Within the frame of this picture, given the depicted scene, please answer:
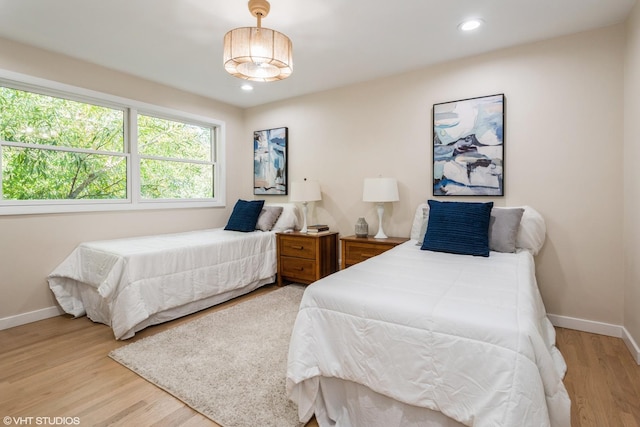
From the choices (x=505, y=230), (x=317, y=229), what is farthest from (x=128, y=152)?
(x=505, y=230)

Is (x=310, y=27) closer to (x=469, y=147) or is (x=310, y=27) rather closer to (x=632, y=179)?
(x=469, y=147)

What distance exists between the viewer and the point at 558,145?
2637 mm

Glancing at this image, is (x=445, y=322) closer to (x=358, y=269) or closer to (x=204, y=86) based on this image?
(x=358, y=269)

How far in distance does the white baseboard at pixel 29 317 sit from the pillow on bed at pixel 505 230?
12.5 feet

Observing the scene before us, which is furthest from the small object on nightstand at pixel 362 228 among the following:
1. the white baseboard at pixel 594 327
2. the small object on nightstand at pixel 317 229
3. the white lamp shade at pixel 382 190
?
the white baseboard at pixel 594 327

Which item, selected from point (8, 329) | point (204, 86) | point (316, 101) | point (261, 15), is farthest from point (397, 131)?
point (8, 329)

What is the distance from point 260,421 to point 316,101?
3.45m

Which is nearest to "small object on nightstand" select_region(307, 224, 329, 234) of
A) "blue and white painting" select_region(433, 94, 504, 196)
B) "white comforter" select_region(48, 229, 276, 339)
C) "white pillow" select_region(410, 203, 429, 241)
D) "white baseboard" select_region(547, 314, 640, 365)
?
"white comforter" select_region(48, 229, 276, 339)

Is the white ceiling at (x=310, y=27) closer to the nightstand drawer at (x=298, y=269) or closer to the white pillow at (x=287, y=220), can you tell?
the white pillow at (x=287, y=220)

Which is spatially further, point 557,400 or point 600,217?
point 600,217

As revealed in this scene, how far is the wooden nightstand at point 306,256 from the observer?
3.59 metres

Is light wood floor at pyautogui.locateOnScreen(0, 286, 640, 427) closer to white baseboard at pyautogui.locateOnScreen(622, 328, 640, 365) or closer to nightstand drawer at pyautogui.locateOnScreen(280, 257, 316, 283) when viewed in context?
white baseboard at pyautogui.locateOnScreen(622, 328, 640, 365)

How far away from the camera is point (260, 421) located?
1559mm

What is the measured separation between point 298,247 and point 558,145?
261cm
